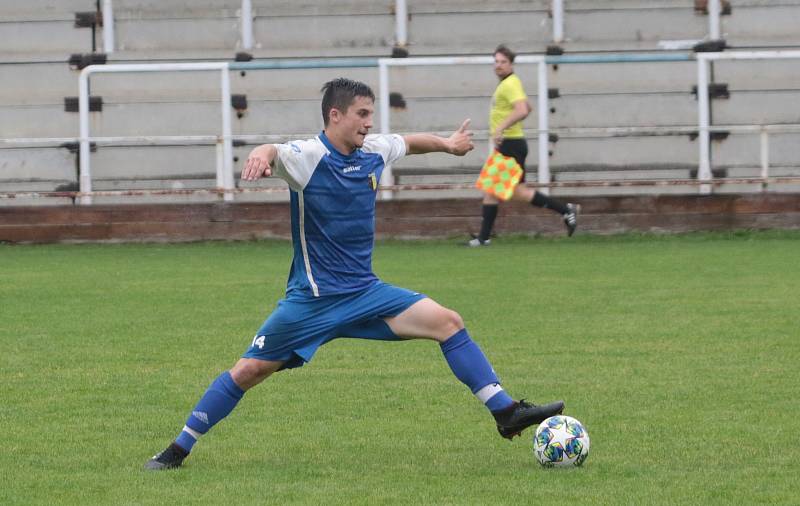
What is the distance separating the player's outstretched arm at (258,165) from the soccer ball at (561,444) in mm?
1507

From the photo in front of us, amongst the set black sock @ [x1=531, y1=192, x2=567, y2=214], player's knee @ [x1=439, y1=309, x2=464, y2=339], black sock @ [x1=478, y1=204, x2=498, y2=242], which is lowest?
black sock @ [x1=478, y1=204, x2=498, y2=242]

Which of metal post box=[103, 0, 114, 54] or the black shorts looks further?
metal post box=[103, 0, 114, 54]

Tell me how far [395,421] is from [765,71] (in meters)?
13.6

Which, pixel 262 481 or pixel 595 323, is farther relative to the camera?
pixel 595 323

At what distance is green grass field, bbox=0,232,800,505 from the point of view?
5.90m

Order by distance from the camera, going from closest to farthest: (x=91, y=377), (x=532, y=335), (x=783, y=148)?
(x=91, y=377), (x=532, y=335), (x=783, y=148)

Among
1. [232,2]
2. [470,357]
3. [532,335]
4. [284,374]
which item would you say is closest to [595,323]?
[532,335]

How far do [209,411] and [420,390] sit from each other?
196 cm

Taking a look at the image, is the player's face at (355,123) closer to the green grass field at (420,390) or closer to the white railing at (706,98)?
the green grass field at (420,390)

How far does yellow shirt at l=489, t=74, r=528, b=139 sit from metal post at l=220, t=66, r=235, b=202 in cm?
336

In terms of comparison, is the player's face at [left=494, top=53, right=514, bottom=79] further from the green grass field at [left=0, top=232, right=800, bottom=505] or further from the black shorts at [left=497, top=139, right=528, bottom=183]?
the green grass field at [left=0, top=232, right=800, bottom=505]

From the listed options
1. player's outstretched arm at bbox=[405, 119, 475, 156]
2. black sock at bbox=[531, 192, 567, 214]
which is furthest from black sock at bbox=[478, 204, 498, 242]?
player's outstretched arm at bbox=[405, 119, 475, 156]

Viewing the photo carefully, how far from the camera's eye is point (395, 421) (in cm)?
727

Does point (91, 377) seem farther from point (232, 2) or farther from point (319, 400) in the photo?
point (232, 2)
